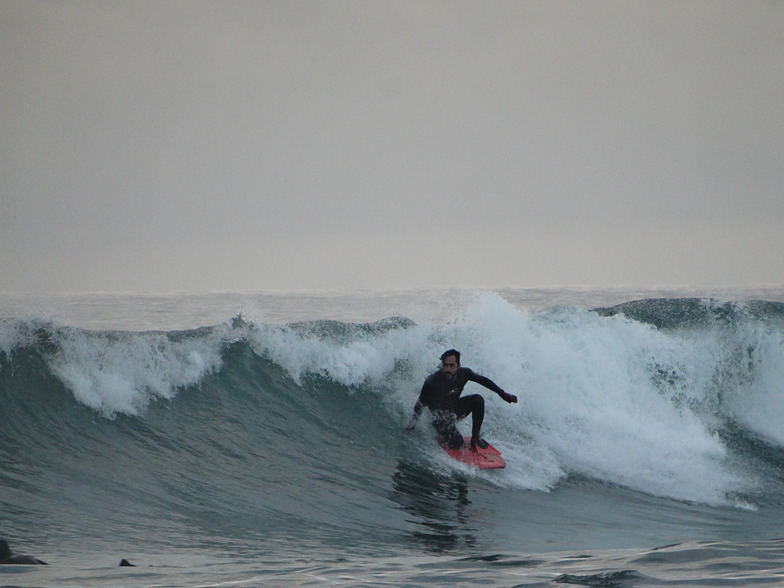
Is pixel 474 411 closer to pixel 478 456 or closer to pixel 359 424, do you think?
pixel 478 456

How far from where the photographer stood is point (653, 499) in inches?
439

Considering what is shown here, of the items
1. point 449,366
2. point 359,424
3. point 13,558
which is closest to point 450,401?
point 449,366

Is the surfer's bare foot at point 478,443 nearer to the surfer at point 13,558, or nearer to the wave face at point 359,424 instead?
the wave face at point 359,424

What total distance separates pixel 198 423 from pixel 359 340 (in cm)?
372

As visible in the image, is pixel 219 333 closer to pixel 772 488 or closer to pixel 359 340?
pixel 359 340

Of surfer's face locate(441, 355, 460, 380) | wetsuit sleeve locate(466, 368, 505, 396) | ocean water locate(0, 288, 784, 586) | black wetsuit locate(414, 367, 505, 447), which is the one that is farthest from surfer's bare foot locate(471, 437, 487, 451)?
surfer's face locate(441, 355, 460, 380)

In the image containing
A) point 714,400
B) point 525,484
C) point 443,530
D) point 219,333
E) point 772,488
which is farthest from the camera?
point 714,400

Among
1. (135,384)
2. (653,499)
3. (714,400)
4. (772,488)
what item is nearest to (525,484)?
(653,499)

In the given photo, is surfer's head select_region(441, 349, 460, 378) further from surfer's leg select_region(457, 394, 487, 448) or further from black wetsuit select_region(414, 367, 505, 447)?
surfer's leg select_region(457, 394, 487, 448)

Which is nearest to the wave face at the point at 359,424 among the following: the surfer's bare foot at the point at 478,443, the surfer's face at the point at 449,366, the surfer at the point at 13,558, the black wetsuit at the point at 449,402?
the black wetsuit at the point at 449,402

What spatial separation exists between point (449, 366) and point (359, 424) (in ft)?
6.92

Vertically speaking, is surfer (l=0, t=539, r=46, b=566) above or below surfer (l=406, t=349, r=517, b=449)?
below

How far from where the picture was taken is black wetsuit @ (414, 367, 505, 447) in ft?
37.9

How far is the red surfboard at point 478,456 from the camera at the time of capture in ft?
36.8
